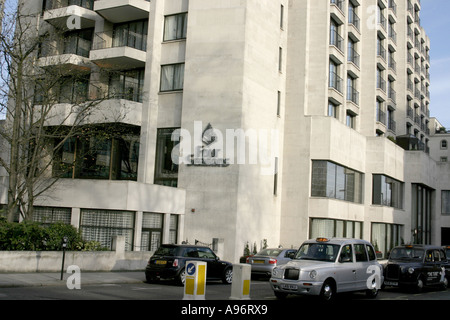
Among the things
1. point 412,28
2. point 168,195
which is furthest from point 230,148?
point 412,28

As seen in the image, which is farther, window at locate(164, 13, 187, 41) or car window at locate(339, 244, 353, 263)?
window at locate(164, 13, 187, 41)

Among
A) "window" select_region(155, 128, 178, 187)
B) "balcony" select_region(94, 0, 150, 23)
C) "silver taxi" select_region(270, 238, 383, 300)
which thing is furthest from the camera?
"balcony" select_region(94, 0, 150, 23)

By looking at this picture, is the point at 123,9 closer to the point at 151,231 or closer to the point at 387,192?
the point at 151,231

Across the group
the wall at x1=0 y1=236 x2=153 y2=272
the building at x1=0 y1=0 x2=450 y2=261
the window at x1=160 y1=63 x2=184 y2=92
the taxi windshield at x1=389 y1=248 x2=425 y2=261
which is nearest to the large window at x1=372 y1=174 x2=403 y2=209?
the building at x1=0 y1=0 x2=450 y2=261

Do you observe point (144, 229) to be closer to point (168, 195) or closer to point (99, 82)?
point (168, 195)

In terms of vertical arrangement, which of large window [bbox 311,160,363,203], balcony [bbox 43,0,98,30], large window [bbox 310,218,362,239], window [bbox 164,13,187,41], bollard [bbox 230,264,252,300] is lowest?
bollard [bbox 230,264,252,300]

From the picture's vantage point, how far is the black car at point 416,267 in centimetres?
2011

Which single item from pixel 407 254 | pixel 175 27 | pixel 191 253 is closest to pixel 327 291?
pixel 191 253

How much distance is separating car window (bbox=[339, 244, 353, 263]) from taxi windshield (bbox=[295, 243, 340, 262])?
22cm

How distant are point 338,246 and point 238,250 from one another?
43.7 ft

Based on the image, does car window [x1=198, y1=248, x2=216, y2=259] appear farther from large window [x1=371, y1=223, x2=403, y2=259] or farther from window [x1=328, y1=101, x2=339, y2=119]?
large window [x1=371, y1=223, x2=403, y2=259]

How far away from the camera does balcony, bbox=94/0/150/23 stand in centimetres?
3175

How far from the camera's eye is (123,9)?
32219 millimetres

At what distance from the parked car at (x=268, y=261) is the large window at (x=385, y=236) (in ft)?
59.4
